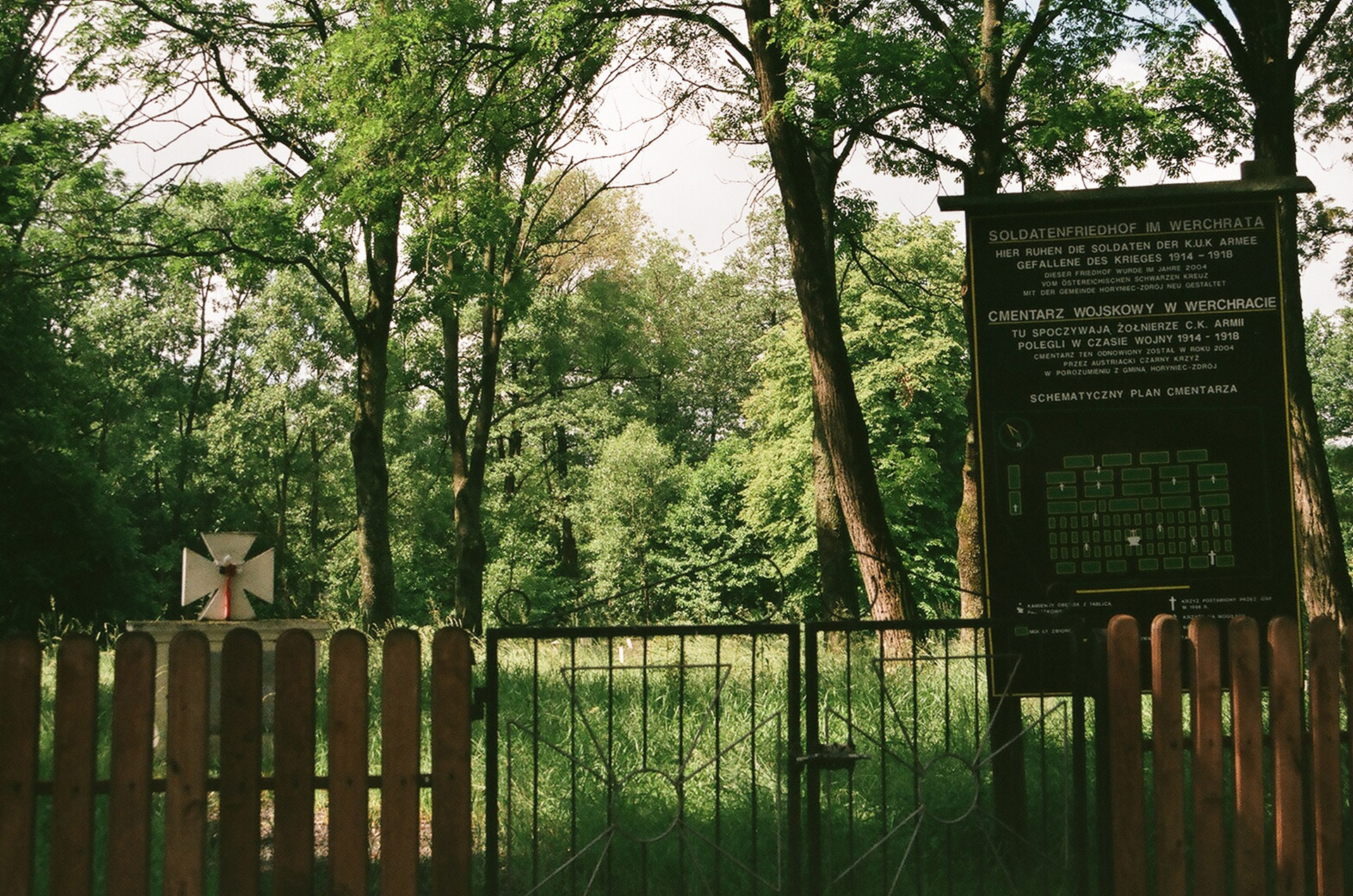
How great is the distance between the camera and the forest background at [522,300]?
39.7ft

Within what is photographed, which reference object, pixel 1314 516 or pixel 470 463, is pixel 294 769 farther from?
pixel 470 463

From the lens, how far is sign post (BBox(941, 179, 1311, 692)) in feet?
18.7

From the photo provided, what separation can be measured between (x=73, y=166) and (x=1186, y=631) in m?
18.2

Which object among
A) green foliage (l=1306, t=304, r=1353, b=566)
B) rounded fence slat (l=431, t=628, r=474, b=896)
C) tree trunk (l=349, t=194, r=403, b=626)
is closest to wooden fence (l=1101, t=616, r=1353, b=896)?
rounded fence slat (l=431, t=628, r=474, b=896)

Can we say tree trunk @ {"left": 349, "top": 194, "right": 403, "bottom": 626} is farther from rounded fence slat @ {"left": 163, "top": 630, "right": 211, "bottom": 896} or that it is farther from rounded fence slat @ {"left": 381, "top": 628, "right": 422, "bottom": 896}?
rounded fence slat @ {"left": 381, "top": 628, "right": 422, "bottom": 896}

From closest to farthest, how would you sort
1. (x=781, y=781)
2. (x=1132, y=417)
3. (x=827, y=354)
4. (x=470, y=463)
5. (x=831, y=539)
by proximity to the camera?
(x=1132, y=417) → (x=781, y=781) → (x=827, y=354) → (x=831, y=539) → (x=470, y=463)

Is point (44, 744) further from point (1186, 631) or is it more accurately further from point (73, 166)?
point (73, 166)

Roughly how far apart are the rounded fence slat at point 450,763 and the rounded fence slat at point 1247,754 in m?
3.32

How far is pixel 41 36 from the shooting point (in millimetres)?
21906

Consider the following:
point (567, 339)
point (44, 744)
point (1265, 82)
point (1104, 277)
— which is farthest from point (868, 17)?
point (567, 339)

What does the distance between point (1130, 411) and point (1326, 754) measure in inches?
69.1

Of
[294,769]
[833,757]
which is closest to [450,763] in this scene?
[294,769]

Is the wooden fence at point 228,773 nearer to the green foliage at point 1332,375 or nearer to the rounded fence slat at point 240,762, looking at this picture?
the rounded fence slat at point 240,762

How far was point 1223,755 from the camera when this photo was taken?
5238 mm
